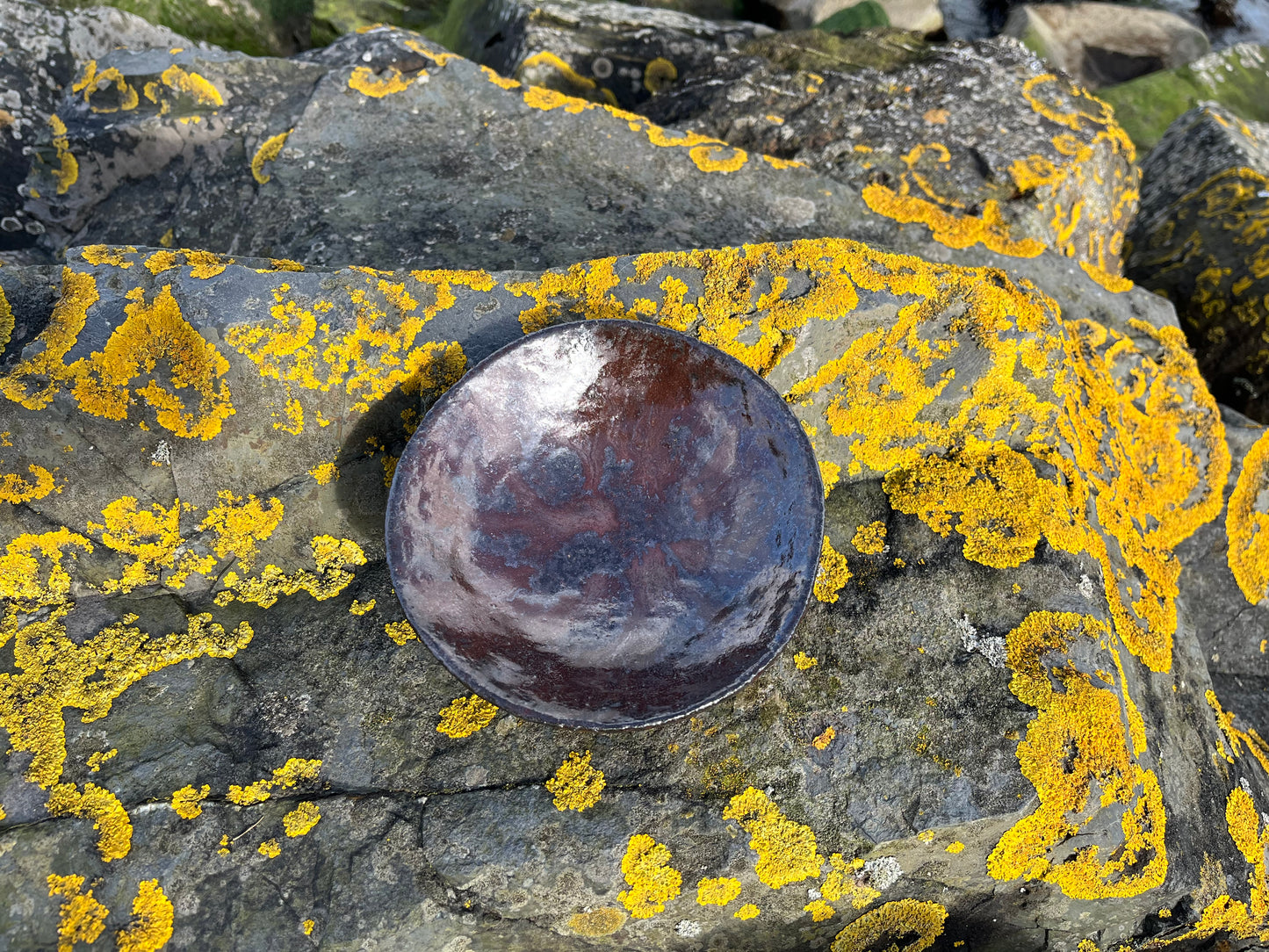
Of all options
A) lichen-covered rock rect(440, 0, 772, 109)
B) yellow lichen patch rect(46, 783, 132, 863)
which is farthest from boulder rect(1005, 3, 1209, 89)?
yellow lichen patch rect(46, 783, 132, 863)

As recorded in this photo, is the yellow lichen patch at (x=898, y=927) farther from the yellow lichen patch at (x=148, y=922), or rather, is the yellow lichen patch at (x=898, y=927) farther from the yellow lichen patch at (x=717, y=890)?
the yellow lichen patch at (x=148, y=922)

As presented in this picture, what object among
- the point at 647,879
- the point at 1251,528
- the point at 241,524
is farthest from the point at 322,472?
the point at 1251,528

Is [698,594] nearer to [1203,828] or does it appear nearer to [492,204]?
[1203,828]

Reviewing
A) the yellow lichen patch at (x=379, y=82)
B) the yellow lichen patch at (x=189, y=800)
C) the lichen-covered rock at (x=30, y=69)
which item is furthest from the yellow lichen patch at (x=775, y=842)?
the lichen-covered rock at (x=30, y=69)

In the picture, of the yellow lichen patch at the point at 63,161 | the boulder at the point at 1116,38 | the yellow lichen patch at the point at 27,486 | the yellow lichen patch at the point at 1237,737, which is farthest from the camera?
the boulder at the point at 1116,38

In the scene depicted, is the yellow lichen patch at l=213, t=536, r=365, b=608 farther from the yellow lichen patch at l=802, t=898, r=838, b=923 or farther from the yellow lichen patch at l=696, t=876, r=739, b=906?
the yellow lichen patch at l=802, t=898, r=838, b=923
